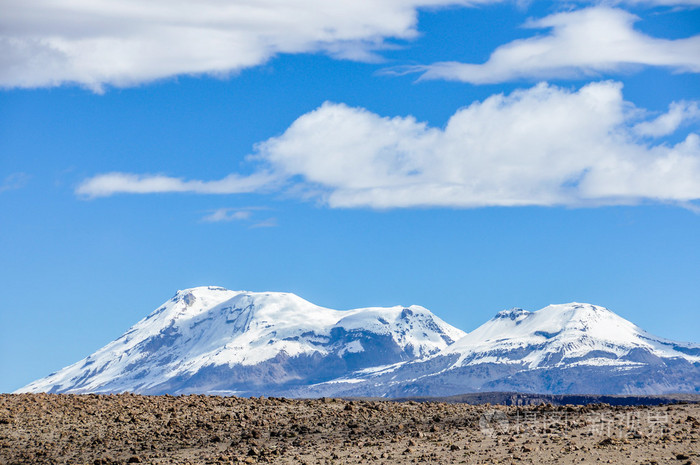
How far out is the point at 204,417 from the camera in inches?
2080

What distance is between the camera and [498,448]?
43.8 m

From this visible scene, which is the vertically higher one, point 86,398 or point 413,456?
point 86,398

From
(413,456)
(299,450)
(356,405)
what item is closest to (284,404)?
(356,405)

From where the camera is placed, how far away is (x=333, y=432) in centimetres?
4872

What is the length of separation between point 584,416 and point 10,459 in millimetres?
28642

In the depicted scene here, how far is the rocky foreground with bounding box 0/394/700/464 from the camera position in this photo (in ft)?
142

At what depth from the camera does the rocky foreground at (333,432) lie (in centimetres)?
4319

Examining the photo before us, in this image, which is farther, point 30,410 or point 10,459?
point 30,410

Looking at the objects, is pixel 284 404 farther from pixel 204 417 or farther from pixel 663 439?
pixel 663 439

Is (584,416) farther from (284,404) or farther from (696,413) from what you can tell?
(284,404)

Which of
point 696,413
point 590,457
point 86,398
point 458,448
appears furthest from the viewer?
point 86,398

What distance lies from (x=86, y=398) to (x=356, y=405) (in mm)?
17046

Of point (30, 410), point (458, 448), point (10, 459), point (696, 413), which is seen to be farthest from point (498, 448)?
point (30, 410)

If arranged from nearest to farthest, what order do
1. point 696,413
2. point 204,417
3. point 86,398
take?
1. point 696,413
2. point 204,417
3. point 86,398
